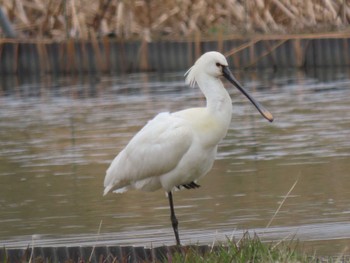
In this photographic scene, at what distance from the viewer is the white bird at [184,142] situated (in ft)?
32.8

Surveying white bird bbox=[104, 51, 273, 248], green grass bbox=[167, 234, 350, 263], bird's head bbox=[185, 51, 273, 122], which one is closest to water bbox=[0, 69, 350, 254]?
white bird bbox=[104, 51, 273, 248]

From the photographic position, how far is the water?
11.1 m

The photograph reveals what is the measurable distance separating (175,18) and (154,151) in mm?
22820

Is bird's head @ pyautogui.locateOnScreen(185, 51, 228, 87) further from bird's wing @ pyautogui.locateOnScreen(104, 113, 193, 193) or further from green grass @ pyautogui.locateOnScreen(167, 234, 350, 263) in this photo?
green grass @ pyautogui.locateOnScreen(167, 234, 350, 263)

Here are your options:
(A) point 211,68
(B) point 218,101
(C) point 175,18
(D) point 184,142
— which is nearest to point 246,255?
(D) point 184,142

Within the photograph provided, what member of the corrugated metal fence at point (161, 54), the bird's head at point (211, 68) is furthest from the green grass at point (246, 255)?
the corrugated metal fence at point (161, 54)

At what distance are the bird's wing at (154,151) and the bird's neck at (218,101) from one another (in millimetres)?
244

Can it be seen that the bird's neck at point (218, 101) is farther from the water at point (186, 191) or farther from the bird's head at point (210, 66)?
the water at point (186, 191)

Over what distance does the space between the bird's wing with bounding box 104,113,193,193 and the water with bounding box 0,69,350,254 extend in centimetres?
60

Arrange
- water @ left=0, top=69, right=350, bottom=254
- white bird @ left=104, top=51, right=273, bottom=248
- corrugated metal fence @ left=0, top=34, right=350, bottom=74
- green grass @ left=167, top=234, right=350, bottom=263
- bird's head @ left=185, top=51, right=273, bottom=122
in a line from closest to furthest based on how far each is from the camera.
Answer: green grass @ left=167, top=234, right=350, bottom=263, white bird @ left=104, top=51, right=273, bottom=248, bird's head @ left=185, top=51, right=273, bottom=122, water @ left=0, top=69, right=350, bottom=254, corrugated metal fence @ left=0, top=34, right=350, bottom=74

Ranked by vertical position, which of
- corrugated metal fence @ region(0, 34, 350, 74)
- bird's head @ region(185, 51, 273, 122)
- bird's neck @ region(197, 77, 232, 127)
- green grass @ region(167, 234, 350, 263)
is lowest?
corrugated metal fence @ region(0, 34, 350, 74)

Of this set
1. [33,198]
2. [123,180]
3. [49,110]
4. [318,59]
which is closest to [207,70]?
[123,180]

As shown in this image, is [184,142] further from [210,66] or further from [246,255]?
[246,255]

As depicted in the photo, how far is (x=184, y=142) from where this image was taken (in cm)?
1000
